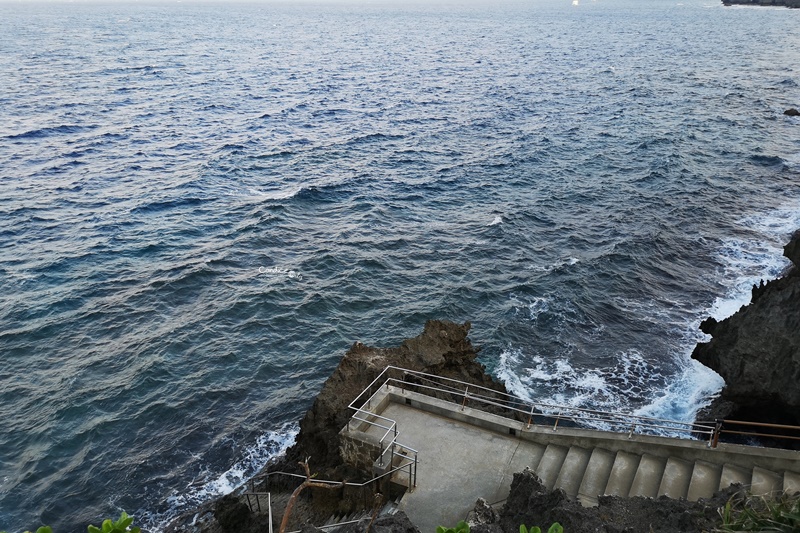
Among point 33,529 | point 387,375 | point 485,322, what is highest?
point 387,375

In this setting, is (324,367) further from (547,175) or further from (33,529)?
(547,175)

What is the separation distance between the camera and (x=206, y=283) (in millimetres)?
32656

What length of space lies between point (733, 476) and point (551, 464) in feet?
13.4

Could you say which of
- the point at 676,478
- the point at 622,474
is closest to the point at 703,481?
the point at 676,478

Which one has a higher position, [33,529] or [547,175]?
[547,175]

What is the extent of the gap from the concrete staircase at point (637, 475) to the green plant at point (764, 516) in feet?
9.24

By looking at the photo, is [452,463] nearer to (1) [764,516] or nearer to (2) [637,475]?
(2) [637,475]

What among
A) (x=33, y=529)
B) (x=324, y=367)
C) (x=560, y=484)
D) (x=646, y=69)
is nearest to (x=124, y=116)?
(x=324, y=367)

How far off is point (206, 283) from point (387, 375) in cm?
1694

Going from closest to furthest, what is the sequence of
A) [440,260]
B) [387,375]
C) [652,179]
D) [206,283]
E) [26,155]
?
[387,375] < [206,283] < [440,260] < [652,179] < [26,155]

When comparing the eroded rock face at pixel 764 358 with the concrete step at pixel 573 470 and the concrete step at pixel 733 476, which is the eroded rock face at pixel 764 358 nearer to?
the concrete step at pixel 733 476

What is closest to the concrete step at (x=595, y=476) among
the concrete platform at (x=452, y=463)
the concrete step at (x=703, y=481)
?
the concrete platform at (x=452, y=463)

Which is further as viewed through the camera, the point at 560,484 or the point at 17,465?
the point at 17,465

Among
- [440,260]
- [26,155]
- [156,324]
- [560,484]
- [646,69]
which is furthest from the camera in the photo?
[646,69]
